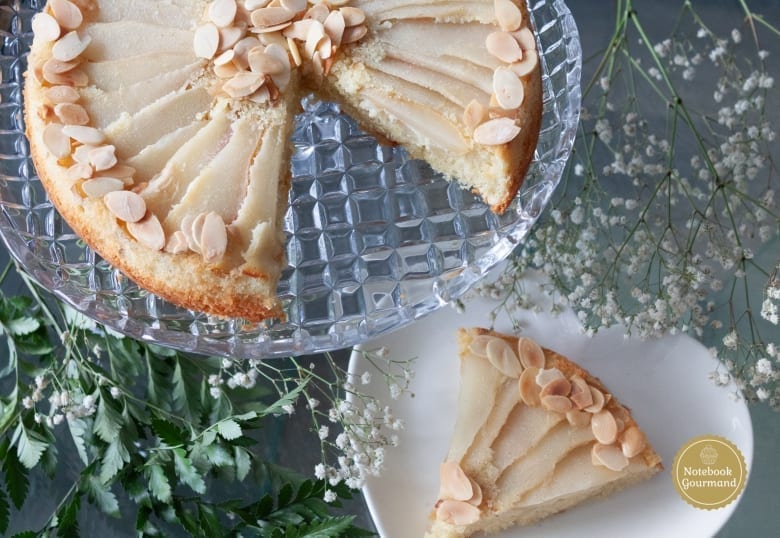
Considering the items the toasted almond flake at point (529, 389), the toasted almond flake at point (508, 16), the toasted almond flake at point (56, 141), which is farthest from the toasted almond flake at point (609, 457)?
the toasted almond flake at point (56, 141)

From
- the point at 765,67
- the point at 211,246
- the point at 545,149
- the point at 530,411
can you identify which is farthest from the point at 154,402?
the point at 765,67

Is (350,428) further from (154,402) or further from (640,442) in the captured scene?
(640,442)

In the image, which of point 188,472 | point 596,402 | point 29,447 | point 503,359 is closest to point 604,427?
point 596,402

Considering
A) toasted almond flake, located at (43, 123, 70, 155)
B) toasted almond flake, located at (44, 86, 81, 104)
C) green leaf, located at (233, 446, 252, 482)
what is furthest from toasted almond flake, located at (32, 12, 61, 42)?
green leaf, located at (233, 446, 252, 482)

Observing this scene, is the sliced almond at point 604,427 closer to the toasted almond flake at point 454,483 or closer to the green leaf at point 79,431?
the toasted almond flake at point 454,483

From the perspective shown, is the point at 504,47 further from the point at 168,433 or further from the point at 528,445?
the point at 168,433

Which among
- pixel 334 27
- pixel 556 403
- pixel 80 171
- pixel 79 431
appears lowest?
pixel 79 431
